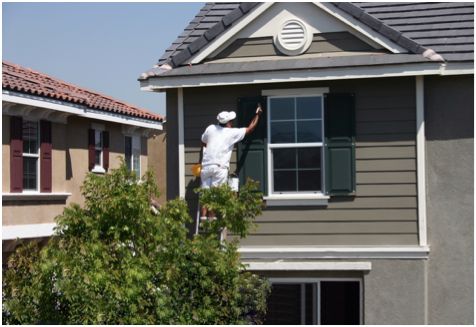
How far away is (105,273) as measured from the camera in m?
9.30

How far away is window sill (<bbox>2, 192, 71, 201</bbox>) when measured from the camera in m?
20.1

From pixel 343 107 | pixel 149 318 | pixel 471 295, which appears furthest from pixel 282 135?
pixel 149 318

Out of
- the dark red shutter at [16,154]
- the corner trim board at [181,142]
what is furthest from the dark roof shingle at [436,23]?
the dark red shutter at [16,154]

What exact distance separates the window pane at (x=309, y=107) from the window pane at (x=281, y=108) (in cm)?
10

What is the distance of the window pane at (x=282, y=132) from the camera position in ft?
42.9

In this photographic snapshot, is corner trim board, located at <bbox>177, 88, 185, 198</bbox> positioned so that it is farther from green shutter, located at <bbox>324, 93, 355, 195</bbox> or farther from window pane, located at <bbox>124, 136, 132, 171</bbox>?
window pane, located at <bbox>124, 136, 132, 171</bbox>

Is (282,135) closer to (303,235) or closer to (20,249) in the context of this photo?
(303,235)

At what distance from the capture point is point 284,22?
13133 mm

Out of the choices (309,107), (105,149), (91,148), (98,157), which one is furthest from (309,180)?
(105,149)

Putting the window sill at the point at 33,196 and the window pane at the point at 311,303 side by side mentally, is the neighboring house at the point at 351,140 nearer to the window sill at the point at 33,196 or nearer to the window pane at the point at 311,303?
the window pane at the point at 311,303

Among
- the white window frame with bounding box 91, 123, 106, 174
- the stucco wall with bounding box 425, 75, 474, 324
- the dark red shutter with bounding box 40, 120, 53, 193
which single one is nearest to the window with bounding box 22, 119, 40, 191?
the dark red shutter with bounding box 40, 120, 53, 193

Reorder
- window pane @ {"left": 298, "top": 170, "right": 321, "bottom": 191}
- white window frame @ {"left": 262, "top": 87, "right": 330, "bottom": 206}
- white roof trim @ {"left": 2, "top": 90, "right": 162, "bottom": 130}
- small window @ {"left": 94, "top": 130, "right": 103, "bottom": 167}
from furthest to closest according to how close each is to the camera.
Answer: small window @ {"left": 94, "top": 130, "right": 103, "bottom": 167} < white roof trim @ {"left": 2, "top": 90, "right": 162, "bottom": 130} < window pane @ {"left": 298, "top": 170, "right": 321, "bottom": 191} < white window frame @ {"left": 262, "top": 87, "right": 330, "bottom": 206}

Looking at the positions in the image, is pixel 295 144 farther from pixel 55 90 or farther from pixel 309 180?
pixel 55 90

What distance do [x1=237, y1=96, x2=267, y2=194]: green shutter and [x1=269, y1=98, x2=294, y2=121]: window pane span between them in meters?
0.12
